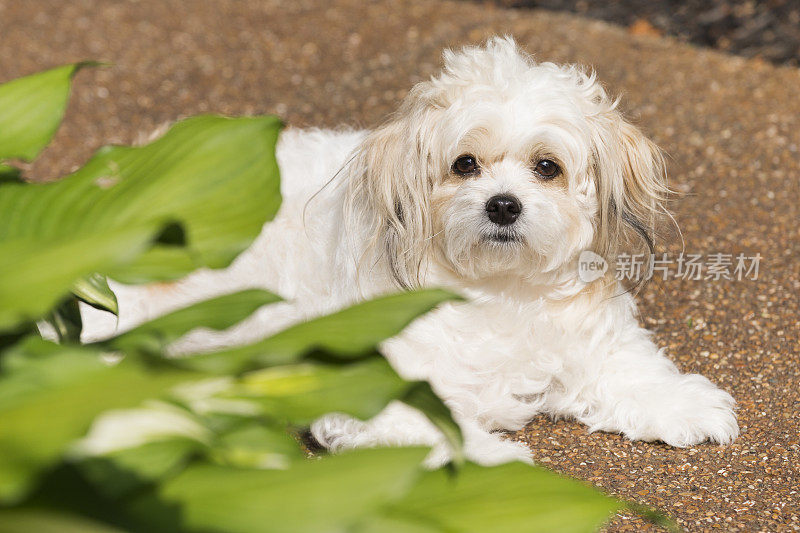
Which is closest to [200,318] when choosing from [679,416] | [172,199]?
[172,199]

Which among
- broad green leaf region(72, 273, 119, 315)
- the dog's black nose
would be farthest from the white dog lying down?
broad green leaf region(72, 273, 119, 315)

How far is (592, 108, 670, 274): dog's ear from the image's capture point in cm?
254

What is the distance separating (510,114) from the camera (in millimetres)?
2365

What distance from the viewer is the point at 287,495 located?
800mm

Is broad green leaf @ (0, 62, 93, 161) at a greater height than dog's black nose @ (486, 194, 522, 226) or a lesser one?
greater

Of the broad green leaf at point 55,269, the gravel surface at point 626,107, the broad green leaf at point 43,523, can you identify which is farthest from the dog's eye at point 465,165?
the broad green leaf at point 43,523

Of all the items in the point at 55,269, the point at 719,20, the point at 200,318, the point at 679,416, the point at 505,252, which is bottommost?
the point at 679,416

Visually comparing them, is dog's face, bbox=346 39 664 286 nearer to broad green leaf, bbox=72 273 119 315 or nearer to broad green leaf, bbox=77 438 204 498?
broad green leaf, bbox=72 273 119 315

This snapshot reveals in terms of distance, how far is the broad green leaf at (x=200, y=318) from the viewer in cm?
112

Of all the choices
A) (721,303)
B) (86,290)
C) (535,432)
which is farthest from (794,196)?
(86,290)

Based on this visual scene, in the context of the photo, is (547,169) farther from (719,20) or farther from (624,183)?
(719,20)

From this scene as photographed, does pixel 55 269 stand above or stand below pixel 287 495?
above

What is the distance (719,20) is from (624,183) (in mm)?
3545

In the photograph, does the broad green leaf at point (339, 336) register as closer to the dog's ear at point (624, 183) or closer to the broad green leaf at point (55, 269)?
the broad green leaf at point (55, 269)
